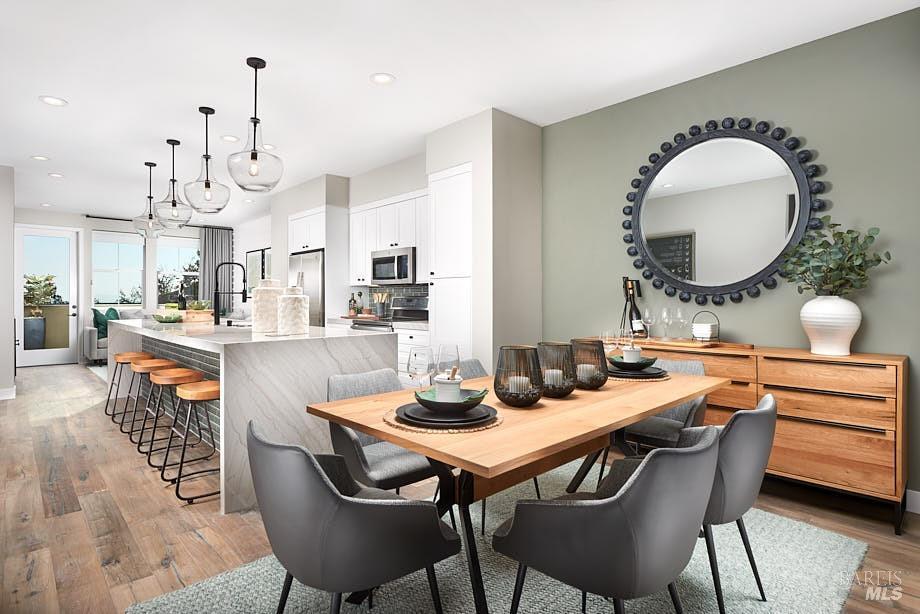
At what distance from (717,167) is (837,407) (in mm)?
1663

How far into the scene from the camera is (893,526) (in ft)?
7.91

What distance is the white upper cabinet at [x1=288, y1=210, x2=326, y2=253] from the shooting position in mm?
6109

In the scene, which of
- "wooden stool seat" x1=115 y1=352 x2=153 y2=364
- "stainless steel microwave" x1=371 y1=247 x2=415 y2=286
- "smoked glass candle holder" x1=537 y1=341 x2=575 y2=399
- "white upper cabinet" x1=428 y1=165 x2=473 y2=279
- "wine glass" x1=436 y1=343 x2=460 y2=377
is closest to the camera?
"wine glass" x1=436 y1=343 x2=460 y2=377

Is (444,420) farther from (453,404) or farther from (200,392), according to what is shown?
(200,392)

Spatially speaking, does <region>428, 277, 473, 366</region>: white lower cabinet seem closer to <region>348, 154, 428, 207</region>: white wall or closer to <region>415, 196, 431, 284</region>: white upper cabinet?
<region>415, 196, 431, 284</region>: white upper cabinet

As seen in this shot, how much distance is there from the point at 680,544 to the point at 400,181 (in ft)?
15.7

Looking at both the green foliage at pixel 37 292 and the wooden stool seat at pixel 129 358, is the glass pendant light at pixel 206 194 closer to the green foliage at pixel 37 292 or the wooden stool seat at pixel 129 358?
the wooden stool seat at pixel 129 358

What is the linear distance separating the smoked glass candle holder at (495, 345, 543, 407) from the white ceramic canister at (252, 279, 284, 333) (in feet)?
6.49

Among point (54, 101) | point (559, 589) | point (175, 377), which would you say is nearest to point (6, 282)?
point (54, 101)

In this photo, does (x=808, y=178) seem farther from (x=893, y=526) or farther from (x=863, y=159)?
(x=893, y=526)

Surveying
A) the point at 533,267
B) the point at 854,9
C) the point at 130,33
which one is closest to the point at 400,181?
the point at 533,267

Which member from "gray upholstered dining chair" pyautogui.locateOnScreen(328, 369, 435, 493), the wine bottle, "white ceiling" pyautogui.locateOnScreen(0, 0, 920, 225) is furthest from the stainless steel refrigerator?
"gray upholstered dining chair" pyautogui.locateOnScreen(328, 369, 435, 493)

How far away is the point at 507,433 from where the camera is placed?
4.62 ft

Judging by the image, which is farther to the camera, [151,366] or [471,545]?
[151,366]
